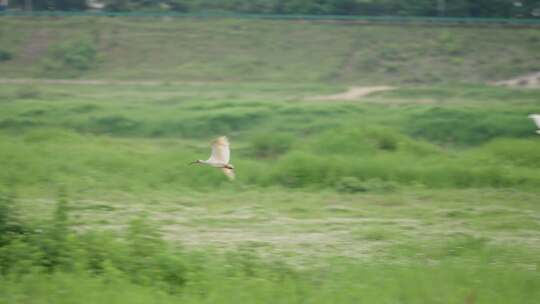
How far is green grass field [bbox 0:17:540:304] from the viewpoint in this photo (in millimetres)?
6238

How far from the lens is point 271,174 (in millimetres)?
11266

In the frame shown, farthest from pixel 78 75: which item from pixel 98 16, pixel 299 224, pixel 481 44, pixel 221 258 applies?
pixel 221 258

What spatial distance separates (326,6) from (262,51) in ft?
12.5

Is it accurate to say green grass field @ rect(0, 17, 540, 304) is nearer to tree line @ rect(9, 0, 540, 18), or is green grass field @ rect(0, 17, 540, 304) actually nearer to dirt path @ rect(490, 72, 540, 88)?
dirt path @ rect(490, 72, 540, 88)

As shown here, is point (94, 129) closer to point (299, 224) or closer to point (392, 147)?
point (392, 147)

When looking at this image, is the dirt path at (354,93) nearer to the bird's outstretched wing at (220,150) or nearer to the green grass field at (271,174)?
the green grass field at (271,174)

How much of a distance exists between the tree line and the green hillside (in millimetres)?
1208

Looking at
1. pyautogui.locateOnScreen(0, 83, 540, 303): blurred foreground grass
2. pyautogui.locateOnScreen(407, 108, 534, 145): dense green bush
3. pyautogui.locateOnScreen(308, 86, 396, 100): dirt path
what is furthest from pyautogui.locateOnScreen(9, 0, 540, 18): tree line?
pyautogui.locateOnScreen(407, 108, 534, 145): dense green bush

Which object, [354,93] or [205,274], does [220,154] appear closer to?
[205,274]

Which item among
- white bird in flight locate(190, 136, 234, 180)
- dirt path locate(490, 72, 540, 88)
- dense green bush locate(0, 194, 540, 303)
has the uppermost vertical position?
white bird in flight locate(190, 136, 234, 180)

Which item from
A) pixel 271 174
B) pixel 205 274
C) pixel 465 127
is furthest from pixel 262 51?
pixel 205 274

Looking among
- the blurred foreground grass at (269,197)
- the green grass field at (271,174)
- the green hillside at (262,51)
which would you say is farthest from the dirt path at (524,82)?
the blurred foreground grass at (269,197)

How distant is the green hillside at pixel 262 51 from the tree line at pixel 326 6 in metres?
1.21

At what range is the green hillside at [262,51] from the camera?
22281mm
